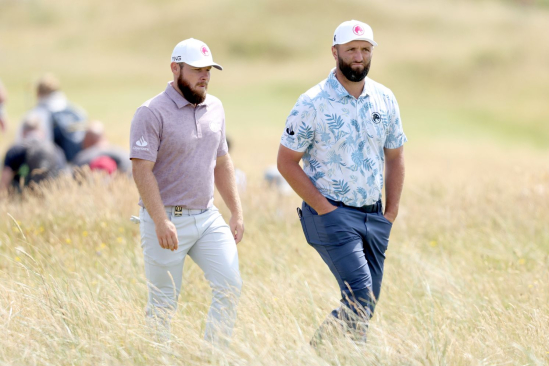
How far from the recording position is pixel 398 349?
12.0 feet

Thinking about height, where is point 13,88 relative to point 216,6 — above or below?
below

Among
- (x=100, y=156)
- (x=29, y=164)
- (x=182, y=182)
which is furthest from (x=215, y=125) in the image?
(x=100, y=156)

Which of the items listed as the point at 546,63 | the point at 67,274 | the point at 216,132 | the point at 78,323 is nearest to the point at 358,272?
the point at 216,132

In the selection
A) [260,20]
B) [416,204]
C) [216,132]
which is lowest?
[416,204]

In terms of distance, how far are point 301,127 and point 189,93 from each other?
2.39 ft

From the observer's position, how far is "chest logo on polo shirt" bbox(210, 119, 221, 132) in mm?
4514

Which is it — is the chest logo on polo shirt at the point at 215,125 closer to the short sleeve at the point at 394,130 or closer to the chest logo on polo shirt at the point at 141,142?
the chest logo on polo shirt at the point at 141,142

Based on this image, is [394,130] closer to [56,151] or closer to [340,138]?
[340,138]

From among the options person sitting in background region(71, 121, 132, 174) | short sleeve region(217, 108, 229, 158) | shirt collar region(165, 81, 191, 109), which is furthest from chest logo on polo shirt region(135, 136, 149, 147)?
person sitting in background region(71, 121, 132, 174)

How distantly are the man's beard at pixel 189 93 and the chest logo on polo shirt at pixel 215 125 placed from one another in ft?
0.55

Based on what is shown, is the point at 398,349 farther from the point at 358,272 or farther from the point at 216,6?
the point at 216,6

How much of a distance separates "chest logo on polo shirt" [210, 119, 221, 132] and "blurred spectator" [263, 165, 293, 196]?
3830 mm

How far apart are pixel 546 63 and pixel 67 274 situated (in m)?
50.4

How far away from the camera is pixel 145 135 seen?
4262 mm
